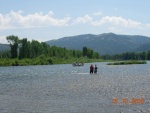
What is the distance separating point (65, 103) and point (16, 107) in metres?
5.34

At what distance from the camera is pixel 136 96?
38.1m

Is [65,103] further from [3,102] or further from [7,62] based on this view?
[7,62]

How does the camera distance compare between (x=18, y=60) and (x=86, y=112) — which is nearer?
(x=86, y=112)

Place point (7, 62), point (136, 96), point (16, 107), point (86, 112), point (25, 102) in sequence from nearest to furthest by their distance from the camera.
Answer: point (86, 112), point (16, 107), point (25, 102), point (136, 96), point (7, 62)

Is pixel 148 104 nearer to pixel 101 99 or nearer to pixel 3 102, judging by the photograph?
pixel 101 99

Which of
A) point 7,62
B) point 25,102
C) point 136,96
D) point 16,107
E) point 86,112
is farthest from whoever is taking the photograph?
point 7,62

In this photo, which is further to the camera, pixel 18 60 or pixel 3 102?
pixel 18 60

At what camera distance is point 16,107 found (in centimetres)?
3127

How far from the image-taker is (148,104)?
31.4 m

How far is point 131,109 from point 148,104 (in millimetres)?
3603

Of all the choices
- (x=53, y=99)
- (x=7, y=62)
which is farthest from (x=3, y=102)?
(x=7, y=62)

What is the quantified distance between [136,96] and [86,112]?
40.2 feet

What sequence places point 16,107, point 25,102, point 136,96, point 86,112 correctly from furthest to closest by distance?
point 136,96 → point 25,102 → point 16,107 → point 86,112

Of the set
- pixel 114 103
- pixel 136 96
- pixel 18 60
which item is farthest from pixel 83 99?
pixel 18 60
